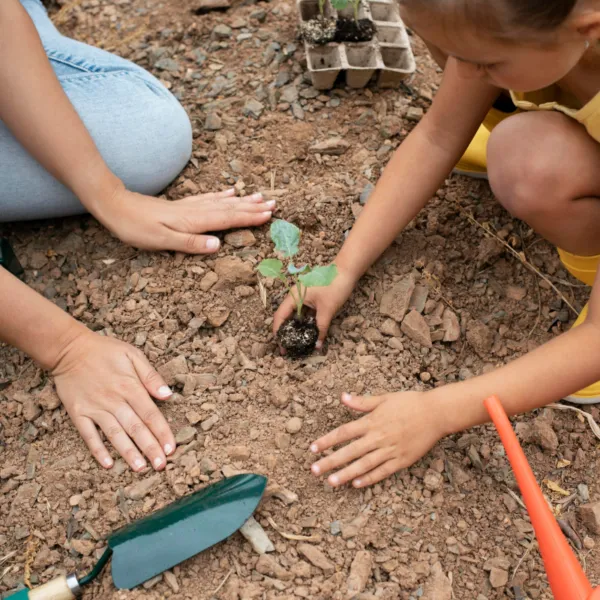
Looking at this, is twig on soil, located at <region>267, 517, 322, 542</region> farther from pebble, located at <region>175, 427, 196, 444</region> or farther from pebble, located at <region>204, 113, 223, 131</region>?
pebble, located at <region>204, 113, 223, 131</region>

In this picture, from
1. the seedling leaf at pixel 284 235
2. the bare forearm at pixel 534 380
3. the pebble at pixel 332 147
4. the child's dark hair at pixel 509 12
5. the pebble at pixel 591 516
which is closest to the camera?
the child's dark hair at pixel 509 12

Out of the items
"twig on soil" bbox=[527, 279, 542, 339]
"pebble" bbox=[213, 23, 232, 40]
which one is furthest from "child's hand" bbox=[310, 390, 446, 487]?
"pebble" bbox=[213, 23, 232, 40]

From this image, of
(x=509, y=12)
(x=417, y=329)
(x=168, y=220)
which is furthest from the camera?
(x=168, y=220)

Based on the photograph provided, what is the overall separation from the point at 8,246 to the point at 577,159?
143 cm

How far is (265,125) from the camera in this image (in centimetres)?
204

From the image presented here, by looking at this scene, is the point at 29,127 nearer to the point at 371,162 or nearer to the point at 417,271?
the point at 371,162

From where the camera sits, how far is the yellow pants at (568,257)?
5.05 feet

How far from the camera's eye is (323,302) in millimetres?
1563

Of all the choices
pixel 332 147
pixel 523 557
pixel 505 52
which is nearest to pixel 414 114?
pixel 332 147

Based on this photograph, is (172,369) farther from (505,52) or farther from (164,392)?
(505,52)

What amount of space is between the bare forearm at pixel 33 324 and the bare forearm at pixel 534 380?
82cm

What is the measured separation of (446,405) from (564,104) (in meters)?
0.73

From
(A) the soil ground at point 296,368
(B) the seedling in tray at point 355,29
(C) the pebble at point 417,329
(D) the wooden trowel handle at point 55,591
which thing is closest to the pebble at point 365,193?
(A) the soil ground at point 296,368

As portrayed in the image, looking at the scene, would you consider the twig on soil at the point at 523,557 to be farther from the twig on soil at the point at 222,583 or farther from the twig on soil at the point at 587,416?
the twig on soil at the point at 222,583
